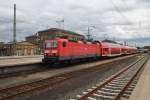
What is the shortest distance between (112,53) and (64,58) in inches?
1257

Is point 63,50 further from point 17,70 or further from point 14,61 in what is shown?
point 14,61

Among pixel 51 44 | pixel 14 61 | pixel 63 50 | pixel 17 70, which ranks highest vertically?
pixel 51 44

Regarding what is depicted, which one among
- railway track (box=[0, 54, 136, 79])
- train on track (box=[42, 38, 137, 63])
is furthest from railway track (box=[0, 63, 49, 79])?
train on track (box=[42, 38, 137, 63])

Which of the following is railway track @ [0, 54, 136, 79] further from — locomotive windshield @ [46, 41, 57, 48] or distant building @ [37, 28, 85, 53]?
distant building @ [37, 28, 85, 53]

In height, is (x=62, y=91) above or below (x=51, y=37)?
below

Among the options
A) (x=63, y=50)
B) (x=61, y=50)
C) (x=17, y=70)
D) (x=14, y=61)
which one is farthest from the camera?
(x=14, y=61)

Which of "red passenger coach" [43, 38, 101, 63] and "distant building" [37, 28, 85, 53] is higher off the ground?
"distant building" [37, 28, 85, 53]

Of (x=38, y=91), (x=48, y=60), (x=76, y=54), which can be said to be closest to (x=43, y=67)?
(x=48, y=60)

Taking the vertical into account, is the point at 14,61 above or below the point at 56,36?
below

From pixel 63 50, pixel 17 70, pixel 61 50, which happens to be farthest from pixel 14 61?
pixel 17 70

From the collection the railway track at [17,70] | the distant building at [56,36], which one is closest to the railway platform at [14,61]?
the distant building at [56,36]

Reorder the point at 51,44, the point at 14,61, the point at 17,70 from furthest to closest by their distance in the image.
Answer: the point at 14,61 < the point at 51,44 < the point at 17,70

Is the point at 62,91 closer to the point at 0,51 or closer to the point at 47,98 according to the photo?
the point at 47,98

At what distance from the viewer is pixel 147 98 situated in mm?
10914
